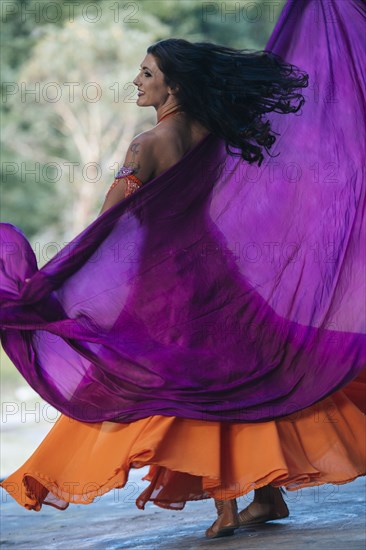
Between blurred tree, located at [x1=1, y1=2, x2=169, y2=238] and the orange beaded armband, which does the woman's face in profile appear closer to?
the orange beaded armband

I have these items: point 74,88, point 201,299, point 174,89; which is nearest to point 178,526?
point 201,299

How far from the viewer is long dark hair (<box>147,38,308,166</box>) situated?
3.95m

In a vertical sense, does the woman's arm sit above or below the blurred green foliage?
below

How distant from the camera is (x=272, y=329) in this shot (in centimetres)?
388

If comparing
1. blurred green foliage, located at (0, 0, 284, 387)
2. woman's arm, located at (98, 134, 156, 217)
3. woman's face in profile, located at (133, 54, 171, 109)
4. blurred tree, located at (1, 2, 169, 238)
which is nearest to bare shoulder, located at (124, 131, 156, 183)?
woman's arm, located at (98, 134, 156, 217)

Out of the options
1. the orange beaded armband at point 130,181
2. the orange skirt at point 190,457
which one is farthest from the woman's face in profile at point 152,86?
the orange skirt at point 190,457

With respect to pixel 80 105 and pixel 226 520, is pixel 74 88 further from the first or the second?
pixel 226 520

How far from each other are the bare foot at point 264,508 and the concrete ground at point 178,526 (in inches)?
1.3

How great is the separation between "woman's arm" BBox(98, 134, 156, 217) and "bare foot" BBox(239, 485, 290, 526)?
1.14 meters

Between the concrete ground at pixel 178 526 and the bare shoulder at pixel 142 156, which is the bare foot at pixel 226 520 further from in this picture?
the bare shoulder at pixel 142 156

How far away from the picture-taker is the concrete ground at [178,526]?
3.77 meters

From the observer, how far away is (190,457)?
3.71 meters

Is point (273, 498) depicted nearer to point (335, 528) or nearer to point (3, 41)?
point (335, 528)

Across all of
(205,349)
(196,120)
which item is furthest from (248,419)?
(196,120)
